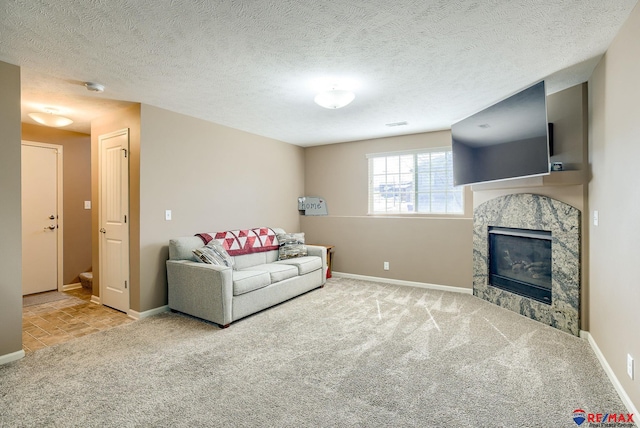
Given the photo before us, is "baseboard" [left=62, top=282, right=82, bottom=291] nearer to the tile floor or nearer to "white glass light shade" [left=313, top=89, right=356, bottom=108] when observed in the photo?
the tile floor

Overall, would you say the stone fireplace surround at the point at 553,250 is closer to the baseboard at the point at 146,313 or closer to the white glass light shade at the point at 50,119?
the baseboard at the point at 146,313

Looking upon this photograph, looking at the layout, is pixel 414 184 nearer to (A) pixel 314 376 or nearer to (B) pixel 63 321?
(A) pixel 314 376

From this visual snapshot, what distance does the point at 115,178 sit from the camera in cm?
389

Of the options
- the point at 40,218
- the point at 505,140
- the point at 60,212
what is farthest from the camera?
the point at 60,212

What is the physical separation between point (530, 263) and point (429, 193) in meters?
1.79

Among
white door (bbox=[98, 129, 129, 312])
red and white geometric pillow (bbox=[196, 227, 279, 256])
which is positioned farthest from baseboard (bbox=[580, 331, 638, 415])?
white door (bbox=[98, 129, 129, 312])

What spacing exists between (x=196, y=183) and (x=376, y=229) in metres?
2.87

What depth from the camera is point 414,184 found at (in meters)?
5.12

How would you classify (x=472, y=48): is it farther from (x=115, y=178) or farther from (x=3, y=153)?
(x=115, y=178)

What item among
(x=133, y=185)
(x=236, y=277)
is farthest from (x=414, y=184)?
(x=133, y=185)

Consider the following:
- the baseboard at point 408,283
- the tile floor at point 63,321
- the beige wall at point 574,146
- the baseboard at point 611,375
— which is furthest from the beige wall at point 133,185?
the beige wall at point 574,146

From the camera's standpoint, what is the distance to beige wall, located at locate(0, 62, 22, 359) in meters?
2.54

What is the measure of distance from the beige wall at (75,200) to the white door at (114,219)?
1.41 metres

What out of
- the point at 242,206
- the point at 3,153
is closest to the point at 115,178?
the point at 3,153
